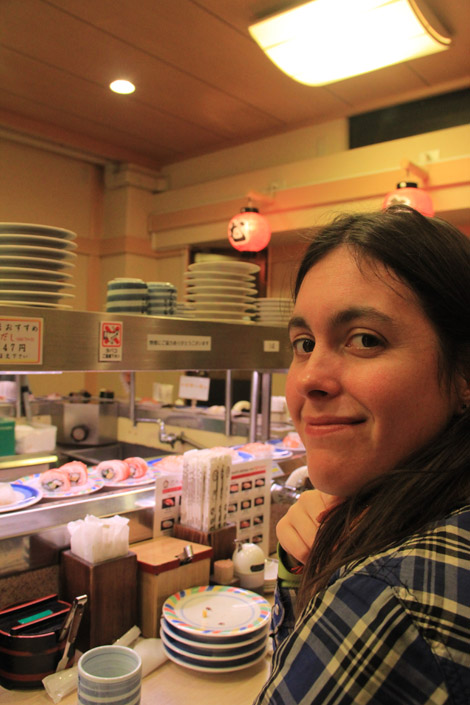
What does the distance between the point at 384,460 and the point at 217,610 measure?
0.92 metres

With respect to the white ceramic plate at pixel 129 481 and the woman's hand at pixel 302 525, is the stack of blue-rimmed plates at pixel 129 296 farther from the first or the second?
the woman's hand at pixel 302 525

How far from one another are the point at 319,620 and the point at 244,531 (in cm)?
130

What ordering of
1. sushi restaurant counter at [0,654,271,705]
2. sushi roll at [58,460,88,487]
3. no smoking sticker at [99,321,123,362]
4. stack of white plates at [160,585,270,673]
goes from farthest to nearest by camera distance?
sushi roll at [58,460,88,487], no smoking sticker at [99,321,123,362], stack of white plates at [160,585,270,673], sushi restaurant counter at [0,654,271,705]

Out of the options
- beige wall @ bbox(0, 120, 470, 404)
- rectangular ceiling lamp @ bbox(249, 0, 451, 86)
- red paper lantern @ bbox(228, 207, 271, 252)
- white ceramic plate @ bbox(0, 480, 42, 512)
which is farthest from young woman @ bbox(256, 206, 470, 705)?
beige wall @ bbox(0, 120, 470, 404)

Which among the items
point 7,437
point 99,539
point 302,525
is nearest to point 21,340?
point 99,539

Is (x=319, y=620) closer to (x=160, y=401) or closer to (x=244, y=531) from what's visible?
(x=244, y=531)

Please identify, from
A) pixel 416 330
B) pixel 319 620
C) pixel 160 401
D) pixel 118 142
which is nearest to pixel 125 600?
pixel 319 620

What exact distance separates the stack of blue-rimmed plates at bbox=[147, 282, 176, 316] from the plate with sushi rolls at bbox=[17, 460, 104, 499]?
22.8 inches

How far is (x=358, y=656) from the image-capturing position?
20.5 inches

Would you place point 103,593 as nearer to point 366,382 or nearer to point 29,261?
point 29,261

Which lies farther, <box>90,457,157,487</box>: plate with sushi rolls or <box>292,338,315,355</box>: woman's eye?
<box>90,457,157,487</box>: plate with sushi rolls

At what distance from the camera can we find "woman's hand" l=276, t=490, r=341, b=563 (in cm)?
90

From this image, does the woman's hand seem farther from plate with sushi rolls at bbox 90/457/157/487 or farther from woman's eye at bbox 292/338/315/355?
plate with sushi rolls at bbox 90/457/157/487

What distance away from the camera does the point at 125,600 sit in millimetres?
1378
